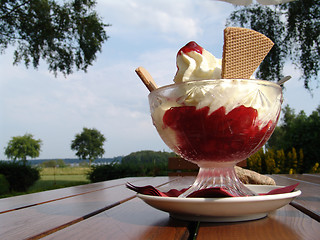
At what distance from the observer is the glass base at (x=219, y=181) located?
0.75m

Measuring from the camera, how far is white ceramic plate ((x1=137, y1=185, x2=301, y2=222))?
0.58 meters

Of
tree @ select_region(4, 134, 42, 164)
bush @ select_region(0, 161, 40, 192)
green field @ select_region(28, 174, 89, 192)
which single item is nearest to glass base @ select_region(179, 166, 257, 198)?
green field @ select_region(28, 174, 89, 192)

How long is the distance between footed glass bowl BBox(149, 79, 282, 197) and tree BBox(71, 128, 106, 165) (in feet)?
108

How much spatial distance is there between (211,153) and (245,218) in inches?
6.7

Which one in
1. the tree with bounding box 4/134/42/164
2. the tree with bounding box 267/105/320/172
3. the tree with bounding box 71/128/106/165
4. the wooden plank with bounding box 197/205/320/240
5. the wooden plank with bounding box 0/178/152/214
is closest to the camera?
the wooden plank with bounding box 197/205/320/240

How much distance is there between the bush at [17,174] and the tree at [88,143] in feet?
83.7

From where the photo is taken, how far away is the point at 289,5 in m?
7.49

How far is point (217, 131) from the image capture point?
Answer: 71cm

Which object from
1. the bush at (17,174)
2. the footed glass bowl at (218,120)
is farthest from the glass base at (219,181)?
the bush at (17,174)

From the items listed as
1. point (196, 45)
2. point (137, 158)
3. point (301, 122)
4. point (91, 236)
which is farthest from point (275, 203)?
point (301, 122)

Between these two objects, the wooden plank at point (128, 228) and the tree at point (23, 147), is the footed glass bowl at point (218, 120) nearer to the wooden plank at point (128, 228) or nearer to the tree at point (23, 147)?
the wooden plank at point (128, 228)

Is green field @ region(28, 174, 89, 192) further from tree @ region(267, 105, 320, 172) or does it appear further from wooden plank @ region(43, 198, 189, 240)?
wooden plank @ region(43, 198, 189, 240)

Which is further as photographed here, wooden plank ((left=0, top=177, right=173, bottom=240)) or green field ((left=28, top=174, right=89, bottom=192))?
green field ((left=28, top=174, right=89, bottom=192))

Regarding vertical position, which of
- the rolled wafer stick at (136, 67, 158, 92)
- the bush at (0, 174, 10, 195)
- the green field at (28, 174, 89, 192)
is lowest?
the green field at (28, 174, 89, 192)
